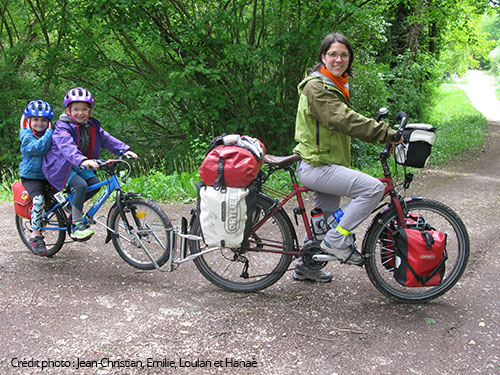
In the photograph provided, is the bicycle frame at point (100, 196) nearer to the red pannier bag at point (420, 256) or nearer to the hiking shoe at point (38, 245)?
the hiking shoe at point (38, 245)

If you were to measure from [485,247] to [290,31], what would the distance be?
5609 mm

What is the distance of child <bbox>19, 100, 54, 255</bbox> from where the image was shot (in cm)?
396

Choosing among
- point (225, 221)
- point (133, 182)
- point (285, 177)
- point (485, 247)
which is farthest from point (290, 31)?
point (225, 221)

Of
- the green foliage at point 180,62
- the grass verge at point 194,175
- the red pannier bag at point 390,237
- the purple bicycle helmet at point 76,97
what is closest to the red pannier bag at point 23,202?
the purple bicycle helmet at point 76,97

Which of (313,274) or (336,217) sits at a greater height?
(336,217)

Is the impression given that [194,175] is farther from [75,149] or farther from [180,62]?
[75,149]

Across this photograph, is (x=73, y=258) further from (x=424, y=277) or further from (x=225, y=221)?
(x=424, y=277)

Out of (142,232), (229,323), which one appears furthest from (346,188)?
(142,232)

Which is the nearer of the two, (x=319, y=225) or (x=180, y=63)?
(x=319, y=225)

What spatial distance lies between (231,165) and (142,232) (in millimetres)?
1363

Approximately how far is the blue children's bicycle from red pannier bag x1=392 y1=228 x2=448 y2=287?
6.42ft

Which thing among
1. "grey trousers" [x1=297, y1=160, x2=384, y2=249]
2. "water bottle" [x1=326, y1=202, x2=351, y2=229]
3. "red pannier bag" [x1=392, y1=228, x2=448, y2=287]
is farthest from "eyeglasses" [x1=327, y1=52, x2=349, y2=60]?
"red pannier bag" [x1=392, y1=228, x2=448, y2=287]

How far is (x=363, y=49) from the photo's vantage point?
13.5 metres

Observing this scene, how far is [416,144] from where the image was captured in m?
3.04
